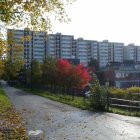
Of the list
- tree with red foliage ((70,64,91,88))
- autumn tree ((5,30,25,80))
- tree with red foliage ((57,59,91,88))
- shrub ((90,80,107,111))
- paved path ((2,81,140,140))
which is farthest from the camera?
tree with red foliage ((57,59,91,88))

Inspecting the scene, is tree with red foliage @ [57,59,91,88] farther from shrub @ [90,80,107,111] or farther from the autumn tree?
shrub @ [90,80,107,111]

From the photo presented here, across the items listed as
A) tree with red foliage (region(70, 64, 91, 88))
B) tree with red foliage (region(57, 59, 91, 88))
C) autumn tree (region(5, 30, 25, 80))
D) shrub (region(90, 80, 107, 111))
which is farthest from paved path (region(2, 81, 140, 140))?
tree with red foliage (region(57, 59, 91, 88))

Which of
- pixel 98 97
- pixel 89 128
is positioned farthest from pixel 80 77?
pixel 89 128

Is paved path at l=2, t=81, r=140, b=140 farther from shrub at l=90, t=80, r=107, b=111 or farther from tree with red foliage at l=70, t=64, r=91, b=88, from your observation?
tree with red foliage at l=70, t=64, r=91, b=88

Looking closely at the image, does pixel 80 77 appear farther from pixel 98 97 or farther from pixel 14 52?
pixel 98 97

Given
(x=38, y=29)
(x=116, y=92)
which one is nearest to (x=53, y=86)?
(x=116, y=92)

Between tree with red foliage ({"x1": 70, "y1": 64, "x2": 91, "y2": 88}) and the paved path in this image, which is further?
tree with red foliage ({"x1": 70, "y1": 64, "x2": 91, "y2": 88})

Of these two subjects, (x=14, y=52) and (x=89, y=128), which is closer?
(x=89, y=128)

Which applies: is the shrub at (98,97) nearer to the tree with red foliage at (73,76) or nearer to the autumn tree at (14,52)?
the autumn tree at (14,52)

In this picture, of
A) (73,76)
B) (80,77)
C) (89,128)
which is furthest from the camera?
(73,76)

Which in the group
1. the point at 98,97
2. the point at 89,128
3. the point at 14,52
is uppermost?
the point at 14,52

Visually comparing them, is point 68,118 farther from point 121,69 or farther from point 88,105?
point 121,69

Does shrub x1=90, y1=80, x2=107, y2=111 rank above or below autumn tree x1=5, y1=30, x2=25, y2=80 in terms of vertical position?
below

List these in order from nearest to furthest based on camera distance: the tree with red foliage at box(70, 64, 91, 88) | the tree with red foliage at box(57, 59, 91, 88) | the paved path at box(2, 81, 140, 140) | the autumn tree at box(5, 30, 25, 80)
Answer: the autumn tree at box(5, 30, 25, 80)
the paved path at box(2, 81, 140, 140)
the tree with red foliage at box(70, 64, 91, 88)
the tree with red foliage at box(57, 59, 91, 88)
